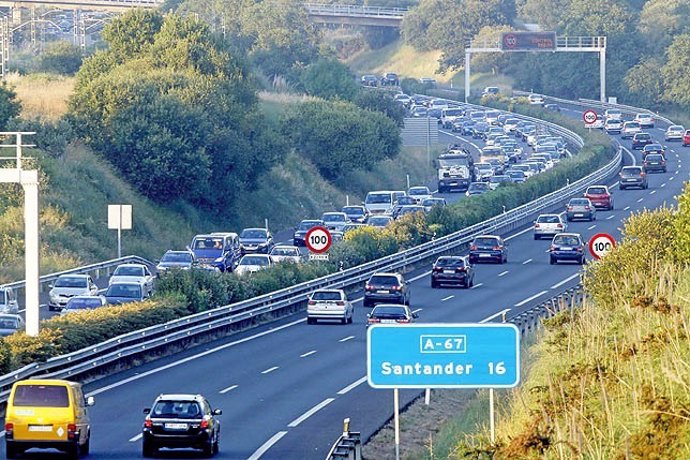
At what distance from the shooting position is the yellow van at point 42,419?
26969 mm

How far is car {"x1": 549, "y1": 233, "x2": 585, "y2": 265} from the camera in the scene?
216ft

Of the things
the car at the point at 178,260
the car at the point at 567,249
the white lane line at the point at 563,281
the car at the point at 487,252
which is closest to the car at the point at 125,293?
the car at the point at 178,260

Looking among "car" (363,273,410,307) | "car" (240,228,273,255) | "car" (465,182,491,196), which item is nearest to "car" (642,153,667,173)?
"car" (465,182,491,196)

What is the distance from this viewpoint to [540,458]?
16797 mm

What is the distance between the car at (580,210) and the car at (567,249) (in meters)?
11.3

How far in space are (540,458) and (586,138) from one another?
10245 centimetres

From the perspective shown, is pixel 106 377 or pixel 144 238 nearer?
pixel 106 377

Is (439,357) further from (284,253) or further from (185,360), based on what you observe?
(284,253)

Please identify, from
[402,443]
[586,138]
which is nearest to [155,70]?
[586,138]

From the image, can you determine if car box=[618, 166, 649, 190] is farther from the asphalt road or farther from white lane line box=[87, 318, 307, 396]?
white lane line box=[87, 318, 307, 396]

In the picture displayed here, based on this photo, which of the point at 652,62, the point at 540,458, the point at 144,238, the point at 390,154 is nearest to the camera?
the point at 540,458

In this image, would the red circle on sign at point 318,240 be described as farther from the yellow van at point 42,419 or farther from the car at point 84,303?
the yellow van at point 42,419

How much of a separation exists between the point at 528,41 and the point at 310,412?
4919 inches

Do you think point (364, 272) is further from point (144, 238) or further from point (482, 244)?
point (144, 238)
